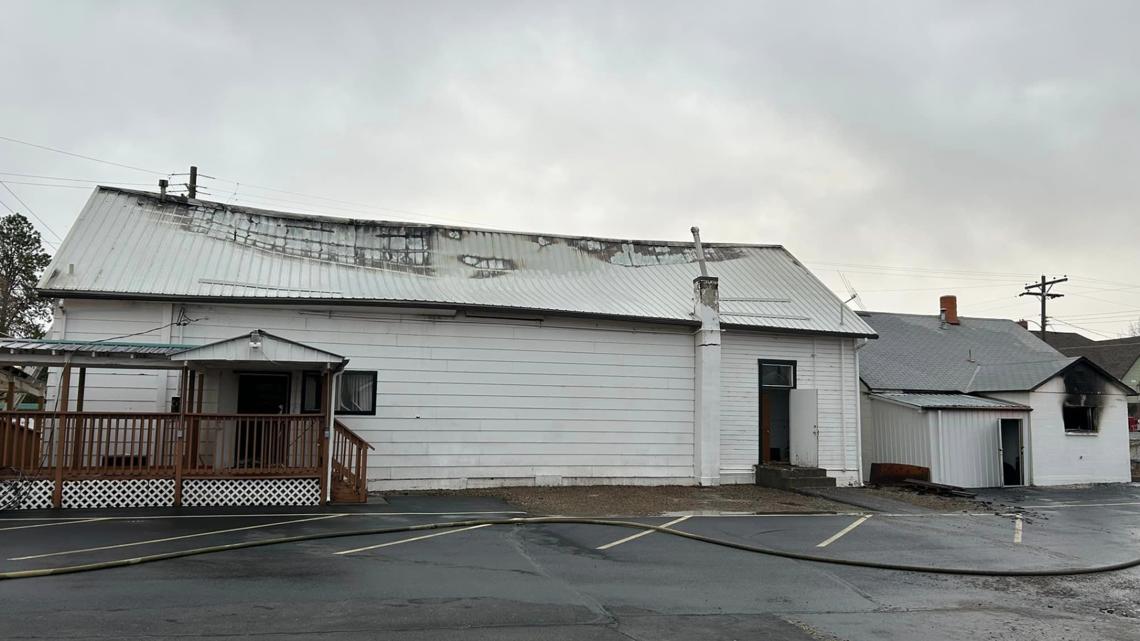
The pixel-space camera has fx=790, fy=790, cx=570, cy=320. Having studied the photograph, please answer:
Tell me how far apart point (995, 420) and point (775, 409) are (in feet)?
22.1

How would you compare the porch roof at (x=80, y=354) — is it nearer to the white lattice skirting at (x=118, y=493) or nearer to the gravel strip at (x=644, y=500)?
the white lattice skirting at (x=118, y=493)

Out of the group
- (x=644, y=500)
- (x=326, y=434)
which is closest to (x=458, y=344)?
(x=326, y=434)

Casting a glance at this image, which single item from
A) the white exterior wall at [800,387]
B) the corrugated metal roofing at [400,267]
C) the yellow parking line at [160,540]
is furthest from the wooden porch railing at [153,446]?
the white exterior wall at [800,387]

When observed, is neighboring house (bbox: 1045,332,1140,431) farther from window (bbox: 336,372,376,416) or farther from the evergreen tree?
the evergreen tree

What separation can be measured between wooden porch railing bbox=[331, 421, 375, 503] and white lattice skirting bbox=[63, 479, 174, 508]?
2.88m

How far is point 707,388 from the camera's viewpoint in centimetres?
1927

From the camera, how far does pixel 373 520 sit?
42.3 feet

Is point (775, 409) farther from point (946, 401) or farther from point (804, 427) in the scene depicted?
point (946, 401)

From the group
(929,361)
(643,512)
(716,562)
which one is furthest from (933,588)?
(929,361)

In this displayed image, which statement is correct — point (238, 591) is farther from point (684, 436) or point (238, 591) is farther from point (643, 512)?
point (684, 436)

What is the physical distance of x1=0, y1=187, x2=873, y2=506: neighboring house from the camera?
625 inches

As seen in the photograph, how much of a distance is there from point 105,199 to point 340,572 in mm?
13990

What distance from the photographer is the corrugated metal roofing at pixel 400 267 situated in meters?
16.7

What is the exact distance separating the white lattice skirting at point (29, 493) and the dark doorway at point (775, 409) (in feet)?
50.9
